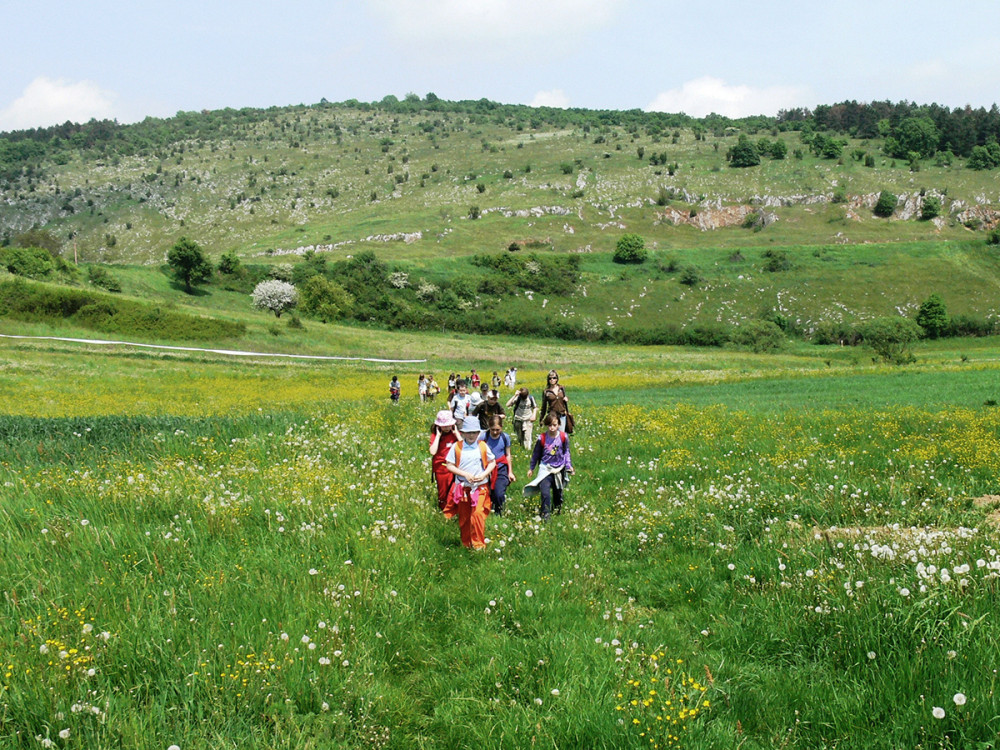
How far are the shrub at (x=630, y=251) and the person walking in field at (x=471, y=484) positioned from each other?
442ft

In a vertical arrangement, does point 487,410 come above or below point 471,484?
above

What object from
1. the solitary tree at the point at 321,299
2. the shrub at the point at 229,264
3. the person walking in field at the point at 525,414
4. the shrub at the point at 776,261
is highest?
the shrub at the point at 776,261

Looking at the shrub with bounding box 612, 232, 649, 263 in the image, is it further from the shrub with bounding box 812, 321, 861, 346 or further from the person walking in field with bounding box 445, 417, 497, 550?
the person walking in field with bounding box 445, 417, 497, 550

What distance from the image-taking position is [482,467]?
8.45m

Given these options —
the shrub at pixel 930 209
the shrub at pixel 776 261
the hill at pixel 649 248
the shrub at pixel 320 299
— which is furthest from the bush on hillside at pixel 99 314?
the shrub at pixel 930 209

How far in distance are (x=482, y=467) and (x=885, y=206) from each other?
7961 inches

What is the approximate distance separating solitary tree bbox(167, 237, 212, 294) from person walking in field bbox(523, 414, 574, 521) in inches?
4173

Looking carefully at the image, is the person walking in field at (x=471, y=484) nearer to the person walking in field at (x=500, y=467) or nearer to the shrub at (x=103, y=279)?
the person walking in field at (x=500, y=467)

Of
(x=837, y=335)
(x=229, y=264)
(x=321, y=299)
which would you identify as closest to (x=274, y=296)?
(x=321, y=299)

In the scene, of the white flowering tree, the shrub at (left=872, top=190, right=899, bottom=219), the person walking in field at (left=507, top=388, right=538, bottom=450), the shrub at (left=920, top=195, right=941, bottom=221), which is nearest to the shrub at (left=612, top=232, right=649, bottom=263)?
the white flowering tree

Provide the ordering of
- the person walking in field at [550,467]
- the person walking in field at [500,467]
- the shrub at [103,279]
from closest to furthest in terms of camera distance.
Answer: the person walking in field at [550,467] → the person walking in field at [500,467] → the shrub at [103,279]

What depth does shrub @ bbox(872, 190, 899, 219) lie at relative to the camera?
16838cm

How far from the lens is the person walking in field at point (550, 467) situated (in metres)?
10.0

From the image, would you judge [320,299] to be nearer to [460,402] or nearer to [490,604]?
[460,402]
